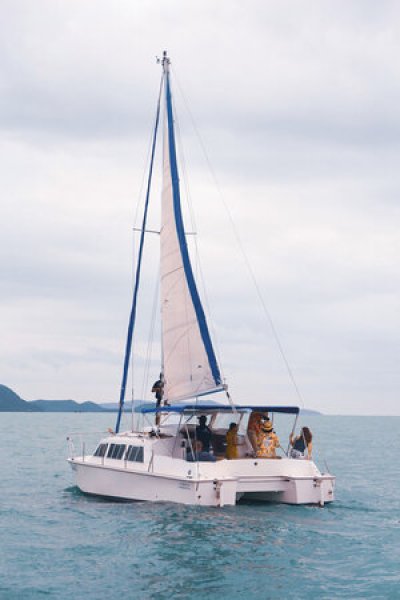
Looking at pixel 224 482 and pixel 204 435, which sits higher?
pixel 204 435

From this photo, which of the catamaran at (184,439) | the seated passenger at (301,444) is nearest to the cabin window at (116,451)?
the catamaran at (184,439)

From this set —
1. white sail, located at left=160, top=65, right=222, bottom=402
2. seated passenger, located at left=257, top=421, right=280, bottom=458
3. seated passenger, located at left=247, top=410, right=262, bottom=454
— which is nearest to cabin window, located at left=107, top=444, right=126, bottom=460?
white sail, located at left=160, top=65, right=222, bottom=402

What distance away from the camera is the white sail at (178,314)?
2534 centimetres

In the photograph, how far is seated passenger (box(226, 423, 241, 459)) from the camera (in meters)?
24.0

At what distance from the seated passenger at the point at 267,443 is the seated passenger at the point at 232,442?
2.41 ft

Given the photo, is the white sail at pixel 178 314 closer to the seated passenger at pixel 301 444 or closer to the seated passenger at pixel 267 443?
the seated passenger at pixel 267 443

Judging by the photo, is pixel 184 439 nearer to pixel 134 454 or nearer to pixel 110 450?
pixel 134 454

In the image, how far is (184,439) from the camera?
78.1 ft

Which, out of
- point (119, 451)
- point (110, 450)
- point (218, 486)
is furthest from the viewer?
point (110, 450)

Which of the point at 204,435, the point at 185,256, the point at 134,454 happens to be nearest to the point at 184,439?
the point at 204,435

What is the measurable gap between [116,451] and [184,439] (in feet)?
8.64

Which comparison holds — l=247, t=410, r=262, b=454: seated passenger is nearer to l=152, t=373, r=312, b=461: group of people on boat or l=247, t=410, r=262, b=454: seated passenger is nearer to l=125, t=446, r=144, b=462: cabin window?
l=152, t=373, r=312, b=461: group of people on boat

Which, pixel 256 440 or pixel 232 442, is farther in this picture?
pixel 256 440

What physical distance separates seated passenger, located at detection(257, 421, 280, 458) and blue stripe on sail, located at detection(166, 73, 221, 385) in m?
2.10
